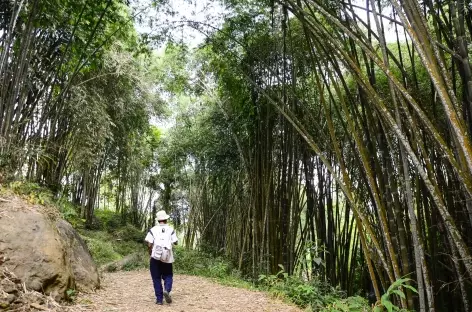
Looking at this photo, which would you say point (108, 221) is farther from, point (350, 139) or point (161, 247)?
point (350, 139)

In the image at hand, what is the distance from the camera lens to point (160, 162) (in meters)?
14.6

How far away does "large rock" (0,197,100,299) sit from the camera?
9.18ft

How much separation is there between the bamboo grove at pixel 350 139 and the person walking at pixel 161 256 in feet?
4.86

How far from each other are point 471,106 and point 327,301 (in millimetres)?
2442

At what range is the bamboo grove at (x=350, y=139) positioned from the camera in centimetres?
241

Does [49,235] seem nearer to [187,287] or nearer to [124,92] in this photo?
[187,287]

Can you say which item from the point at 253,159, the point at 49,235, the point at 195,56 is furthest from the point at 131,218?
the point at 49,235

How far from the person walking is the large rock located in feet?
2.41

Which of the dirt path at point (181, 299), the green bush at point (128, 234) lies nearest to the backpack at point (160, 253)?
the dirt path at point (181, 299)

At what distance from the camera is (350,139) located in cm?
390

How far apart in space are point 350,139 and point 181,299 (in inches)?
96.5

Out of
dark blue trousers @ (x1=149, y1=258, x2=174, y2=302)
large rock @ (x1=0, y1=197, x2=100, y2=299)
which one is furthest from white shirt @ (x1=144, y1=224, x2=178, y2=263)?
large rock @ (x1=0, y1=197, x2=100, y2=299)

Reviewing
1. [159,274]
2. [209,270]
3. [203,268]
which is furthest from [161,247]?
[203,268]

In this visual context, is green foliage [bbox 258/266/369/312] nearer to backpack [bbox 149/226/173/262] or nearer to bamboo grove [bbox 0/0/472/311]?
bamboo grove [bbox 0/0/472/311]
